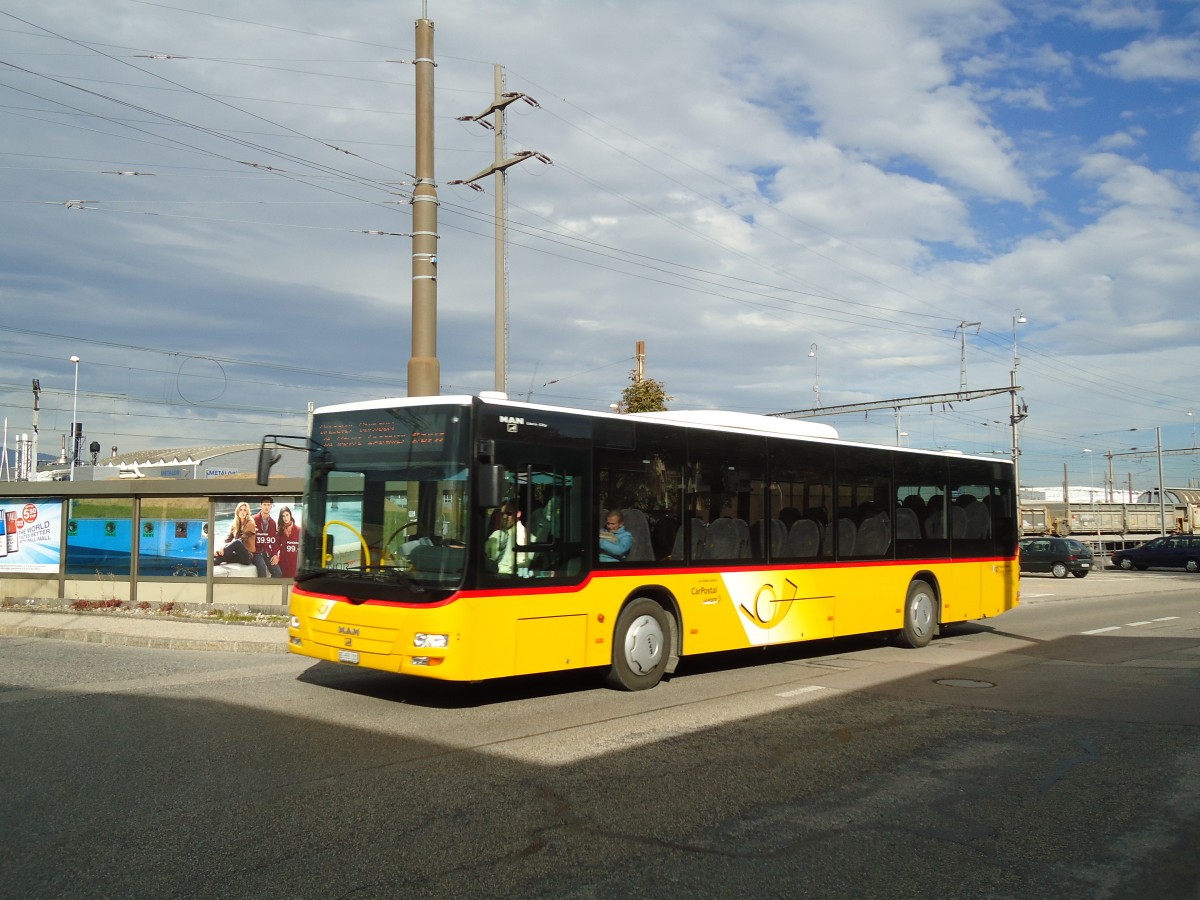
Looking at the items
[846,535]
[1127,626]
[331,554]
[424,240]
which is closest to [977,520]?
[846,535]

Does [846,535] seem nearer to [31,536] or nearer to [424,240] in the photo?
[424,240]

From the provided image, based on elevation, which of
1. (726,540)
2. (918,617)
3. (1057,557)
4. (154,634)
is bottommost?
(154,634)

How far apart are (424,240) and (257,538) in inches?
272

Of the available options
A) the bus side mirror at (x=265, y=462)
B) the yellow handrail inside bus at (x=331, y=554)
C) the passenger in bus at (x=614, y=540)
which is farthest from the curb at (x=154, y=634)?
the passenger in bus at (x=614, y=540)

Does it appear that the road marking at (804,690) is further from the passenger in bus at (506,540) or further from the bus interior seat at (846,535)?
the passenger in bus at (506,540)

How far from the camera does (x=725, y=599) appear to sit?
11.3 meters

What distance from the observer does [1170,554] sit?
43125 mm

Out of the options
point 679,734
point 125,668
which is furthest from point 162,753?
point 125,668

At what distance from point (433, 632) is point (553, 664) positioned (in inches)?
52.4

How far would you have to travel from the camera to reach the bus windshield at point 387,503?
29.0 ft

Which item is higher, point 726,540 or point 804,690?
point 726,540

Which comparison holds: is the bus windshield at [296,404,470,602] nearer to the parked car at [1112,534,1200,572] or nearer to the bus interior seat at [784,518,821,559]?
the bus interior seat at [784,518,821,559]

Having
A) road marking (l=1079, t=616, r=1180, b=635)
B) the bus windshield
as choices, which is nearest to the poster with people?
the bus windshield

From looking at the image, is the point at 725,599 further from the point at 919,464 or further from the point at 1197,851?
the point at 1197,851
